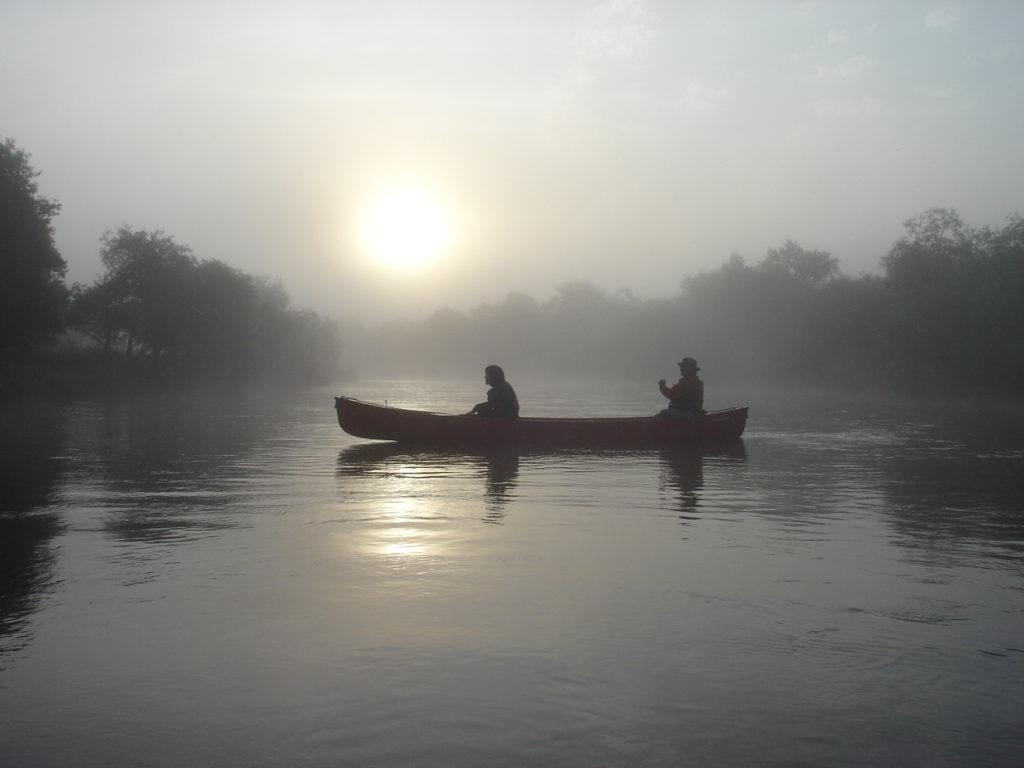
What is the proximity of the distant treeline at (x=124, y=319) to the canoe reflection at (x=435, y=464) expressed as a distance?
22.4 m

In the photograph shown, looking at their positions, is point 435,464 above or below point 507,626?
above

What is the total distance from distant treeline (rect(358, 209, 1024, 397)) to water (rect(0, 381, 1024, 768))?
39.6m

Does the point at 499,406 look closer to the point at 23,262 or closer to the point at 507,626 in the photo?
the point at 507,626

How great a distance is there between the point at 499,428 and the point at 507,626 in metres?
12.6

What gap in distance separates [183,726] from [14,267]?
35.0m

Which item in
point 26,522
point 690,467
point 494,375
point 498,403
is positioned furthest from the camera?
point 498,403

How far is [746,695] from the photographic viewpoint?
454 cm

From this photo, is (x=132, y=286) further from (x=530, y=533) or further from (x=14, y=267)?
(x=530, y=533)

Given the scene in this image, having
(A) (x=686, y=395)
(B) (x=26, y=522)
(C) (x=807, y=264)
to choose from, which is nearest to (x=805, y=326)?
(C) (x=807, y=264)

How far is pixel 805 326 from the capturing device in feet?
230

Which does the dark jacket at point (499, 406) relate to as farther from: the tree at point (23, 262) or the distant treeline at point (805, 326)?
the distant treeline at point (805, 326)

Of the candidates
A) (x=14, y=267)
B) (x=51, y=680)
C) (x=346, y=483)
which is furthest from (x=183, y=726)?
(x=14, y=267)

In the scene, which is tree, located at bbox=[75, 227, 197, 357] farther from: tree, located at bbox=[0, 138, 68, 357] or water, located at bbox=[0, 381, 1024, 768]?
water, located at bbox=[0, 381, 1024, 768]

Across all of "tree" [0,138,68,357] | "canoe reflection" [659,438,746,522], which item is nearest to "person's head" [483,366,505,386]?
"canoe reflection" [659,438,746,522]
